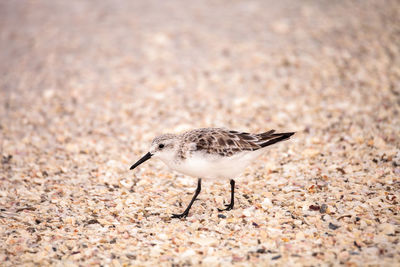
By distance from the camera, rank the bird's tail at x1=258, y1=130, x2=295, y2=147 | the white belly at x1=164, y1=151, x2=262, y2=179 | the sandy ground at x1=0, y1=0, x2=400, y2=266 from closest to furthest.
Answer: the sandy ground at x1=0, y1=0, x2=400, y2=266 < the white belly at x1=164, y1=151, x2=262, y2=179 < the bird's tail at x1=258, y1=130, x2=295, y2=147

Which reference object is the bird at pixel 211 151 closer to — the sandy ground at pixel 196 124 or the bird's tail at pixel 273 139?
the bird's tail at pixel 273 139

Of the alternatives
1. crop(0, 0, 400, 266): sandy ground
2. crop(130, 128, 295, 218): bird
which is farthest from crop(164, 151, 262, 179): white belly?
crop(0, 0, 400, 266): sandy ground

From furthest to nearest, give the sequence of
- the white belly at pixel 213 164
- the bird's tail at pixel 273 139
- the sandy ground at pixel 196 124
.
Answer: the bird's tail at pixel 273 139 < the white belly at pixel 213 164 < the sandy ground at pixel 196 124

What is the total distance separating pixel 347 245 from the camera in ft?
14.0

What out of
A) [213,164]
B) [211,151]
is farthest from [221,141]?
[213,164]

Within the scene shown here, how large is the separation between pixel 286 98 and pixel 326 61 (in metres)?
1.94

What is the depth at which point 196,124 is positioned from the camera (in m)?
7.91

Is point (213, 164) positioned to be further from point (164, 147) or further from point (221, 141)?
point (164, 147)

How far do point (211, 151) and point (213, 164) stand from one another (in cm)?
16

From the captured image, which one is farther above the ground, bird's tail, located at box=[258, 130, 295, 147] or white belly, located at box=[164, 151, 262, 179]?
bird's tail, located at box=[258, 130, 295, 147]

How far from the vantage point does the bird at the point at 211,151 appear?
16.0 ft

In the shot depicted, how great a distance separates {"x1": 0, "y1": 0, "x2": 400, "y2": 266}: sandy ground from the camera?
4512 millimetres

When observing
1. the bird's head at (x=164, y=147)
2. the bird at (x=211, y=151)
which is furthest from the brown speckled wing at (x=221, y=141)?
the bird's head at (x=164, y=147)

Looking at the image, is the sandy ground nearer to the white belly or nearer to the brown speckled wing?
the white belly
